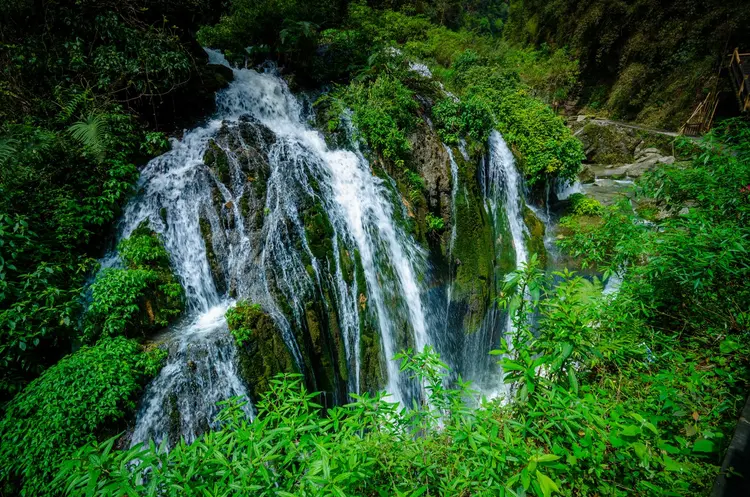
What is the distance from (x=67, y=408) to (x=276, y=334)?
8.48 ft

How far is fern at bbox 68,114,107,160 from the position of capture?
5.36 metres

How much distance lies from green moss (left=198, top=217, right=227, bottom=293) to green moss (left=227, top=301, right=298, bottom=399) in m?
1.14

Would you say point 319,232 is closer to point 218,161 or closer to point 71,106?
point 218,161

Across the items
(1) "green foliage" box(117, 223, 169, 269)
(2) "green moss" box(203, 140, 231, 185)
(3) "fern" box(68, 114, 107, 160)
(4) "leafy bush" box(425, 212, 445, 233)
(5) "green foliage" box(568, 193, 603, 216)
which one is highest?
(3) "fern" box(68, 114, 107, 160)

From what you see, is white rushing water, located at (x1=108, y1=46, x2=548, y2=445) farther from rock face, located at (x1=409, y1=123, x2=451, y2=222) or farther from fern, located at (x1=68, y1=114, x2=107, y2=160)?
rock face, located at (x1=409, y1=123, x2=451, y2=222)

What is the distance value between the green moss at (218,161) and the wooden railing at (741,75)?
58.9 feet

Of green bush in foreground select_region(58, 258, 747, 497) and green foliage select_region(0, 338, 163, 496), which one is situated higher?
green bush in foreground select_region(58, 258, 747, 497)

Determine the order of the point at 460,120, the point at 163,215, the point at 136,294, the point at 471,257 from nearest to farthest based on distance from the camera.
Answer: the point at 136,294 → the point at 163,215 → the point at 471,257 → the point at 460,120

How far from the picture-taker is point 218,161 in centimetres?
657

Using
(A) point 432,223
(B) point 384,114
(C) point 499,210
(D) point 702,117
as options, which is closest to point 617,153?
(D) point 702,117

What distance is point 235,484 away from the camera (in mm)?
1470

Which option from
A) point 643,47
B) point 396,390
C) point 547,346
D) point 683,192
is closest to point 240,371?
point 396,390

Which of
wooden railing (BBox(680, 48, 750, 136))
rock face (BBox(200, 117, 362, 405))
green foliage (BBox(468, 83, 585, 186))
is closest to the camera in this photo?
rock face (BBox(200, 117, 362, 405))

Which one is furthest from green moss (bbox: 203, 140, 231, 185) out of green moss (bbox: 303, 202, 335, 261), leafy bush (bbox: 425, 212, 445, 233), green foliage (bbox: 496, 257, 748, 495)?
green foliage (bbox: 496, 257, 748, 495)
